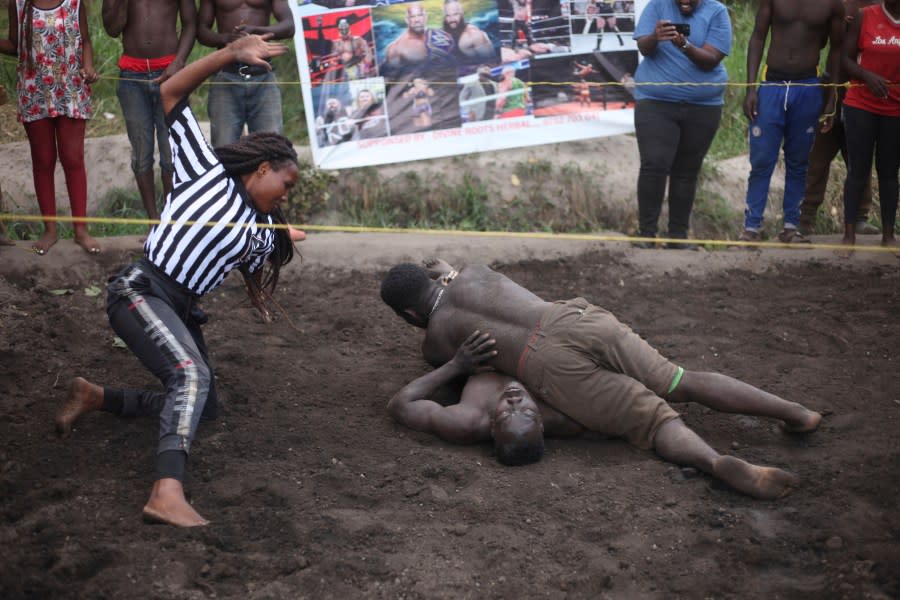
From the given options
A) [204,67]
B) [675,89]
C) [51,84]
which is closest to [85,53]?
[51,84]

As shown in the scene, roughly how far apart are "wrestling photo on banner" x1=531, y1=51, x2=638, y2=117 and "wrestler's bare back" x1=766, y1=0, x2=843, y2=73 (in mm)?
1709

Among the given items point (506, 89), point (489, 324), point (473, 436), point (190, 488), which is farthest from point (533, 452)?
point (506, 89)

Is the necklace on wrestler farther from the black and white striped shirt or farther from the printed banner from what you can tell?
the printed banner

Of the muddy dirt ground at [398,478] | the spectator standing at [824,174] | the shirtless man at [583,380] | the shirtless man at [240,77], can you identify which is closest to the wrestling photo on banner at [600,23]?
the spectator standing at [824,174]

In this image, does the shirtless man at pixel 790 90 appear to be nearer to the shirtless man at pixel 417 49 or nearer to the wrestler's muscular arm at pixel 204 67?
the shirtless man at pixel 417 49

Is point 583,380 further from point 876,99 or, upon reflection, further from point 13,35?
point 13,35

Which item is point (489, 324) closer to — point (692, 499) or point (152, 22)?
point (692, 499)

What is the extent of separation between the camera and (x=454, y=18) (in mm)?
8797

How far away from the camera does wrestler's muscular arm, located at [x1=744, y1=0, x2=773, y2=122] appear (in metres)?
7.59

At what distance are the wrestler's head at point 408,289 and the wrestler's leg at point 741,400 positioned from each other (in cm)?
136

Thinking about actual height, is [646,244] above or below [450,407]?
above

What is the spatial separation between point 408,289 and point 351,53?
13.0 ft

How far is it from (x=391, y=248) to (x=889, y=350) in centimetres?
343

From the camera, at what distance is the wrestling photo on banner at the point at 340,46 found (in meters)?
8.55
